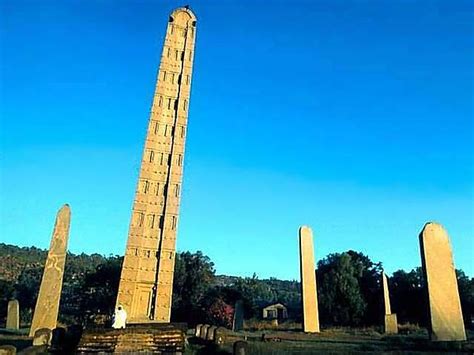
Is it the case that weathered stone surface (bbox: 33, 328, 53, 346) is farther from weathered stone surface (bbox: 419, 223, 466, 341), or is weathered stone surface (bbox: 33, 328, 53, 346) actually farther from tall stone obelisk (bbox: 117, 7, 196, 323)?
tall stone obelisk (bbox: 117, 7, 196, 323)

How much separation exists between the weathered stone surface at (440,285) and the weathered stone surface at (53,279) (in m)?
12.9

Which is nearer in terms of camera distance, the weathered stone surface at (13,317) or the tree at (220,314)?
the weathered stone surface at (13,317)

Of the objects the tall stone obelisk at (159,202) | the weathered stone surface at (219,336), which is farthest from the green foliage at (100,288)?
the weathered stone surface at (219,336)

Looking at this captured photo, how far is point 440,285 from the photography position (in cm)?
1138

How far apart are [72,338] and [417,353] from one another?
8.17 metres

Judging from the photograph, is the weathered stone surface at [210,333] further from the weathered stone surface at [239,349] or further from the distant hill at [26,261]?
the distant hill at [26,261]

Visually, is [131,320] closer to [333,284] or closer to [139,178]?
[139,178]

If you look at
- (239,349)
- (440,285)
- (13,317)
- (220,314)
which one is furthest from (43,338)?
(220,314)

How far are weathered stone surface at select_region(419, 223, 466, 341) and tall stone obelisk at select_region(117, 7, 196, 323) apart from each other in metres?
17.8

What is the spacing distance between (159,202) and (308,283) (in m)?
12.9

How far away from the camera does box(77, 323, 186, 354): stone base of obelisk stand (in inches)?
385

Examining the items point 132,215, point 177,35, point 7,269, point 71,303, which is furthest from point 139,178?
point 7,269

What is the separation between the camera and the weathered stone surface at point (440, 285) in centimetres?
1106

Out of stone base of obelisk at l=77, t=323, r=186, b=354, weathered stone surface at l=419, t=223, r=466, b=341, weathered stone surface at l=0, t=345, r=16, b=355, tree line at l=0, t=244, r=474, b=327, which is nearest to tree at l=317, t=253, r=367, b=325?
tree line at l=0, t=244, r=474, b=327
